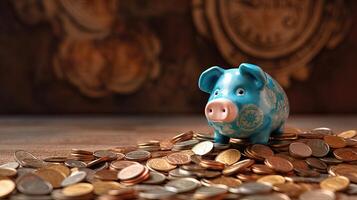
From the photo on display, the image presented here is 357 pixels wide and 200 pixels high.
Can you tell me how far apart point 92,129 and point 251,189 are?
111cm

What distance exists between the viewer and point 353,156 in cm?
114

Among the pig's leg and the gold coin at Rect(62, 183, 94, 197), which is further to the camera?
the pig's leg

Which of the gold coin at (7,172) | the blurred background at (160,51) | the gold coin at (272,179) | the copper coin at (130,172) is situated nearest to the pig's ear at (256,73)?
the gold coin at (272,179)

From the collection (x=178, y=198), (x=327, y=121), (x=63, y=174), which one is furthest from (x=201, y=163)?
(x=327, y=121)

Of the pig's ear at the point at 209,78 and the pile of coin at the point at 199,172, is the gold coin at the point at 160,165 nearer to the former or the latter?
the pile of coin at the point at 199,172

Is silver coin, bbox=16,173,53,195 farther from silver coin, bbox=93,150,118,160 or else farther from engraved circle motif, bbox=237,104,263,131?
engraved circle motif, bbox=237,104,263,131

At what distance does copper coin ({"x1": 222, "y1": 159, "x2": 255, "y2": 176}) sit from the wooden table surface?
52 cm

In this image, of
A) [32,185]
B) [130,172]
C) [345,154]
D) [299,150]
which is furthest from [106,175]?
[345,154]

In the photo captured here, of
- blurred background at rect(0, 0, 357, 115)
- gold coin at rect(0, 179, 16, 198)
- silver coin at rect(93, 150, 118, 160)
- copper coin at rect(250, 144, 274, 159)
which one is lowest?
gold coin at rect(0, 179, 16, 198)

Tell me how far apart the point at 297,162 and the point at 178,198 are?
1.18 ft

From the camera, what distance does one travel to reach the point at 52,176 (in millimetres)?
989

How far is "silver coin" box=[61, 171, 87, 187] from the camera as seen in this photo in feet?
3.13

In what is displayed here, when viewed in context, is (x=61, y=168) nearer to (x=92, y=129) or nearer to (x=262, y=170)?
(x=262, y=170)

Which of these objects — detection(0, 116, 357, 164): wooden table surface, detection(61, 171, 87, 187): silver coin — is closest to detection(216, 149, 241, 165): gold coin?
detection(61, 171, 87, 187): silver coin
